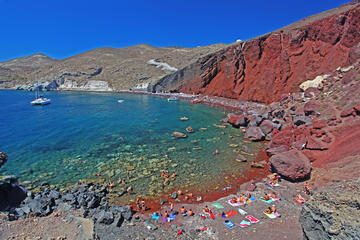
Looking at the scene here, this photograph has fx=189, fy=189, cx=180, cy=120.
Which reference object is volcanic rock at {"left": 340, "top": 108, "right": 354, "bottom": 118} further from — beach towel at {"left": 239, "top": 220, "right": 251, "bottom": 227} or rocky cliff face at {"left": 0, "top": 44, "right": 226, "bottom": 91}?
rocky cliff face at {"left": 0, "top": 44, "right": 226, "bottom": 91}

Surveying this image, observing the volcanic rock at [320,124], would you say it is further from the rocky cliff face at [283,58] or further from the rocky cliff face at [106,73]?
the rocky cliff face at [106,73]

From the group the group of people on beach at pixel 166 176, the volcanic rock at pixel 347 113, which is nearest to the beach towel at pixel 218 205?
the group of people on beach at pixel 166 176

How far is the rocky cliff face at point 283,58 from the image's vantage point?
32219mm

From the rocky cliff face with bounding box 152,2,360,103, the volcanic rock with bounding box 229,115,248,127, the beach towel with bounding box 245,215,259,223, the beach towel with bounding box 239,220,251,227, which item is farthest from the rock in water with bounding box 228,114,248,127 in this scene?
the beach towel with bounding box 239,220,251,227

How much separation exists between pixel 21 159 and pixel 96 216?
558 inches

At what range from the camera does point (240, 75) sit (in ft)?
174

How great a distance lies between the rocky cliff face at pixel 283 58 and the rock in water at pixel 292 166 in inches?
931

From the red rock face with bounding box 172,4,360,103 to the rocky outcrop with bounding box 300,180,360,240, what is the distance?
3268cm

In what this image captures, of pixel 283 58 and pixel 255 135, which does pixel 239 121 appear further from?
pixel 283 58

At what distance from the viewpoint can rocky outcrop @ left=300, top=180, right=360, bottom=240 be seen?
13.9 ft

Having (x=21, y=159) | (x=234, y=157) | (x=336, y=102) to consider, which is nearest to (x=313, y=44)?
(x=336, y=102)

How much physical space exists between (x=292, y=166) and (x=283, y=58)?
35.2 meters

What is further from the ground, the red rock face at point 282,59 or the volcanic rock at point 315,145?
the red rock face at point 282,59

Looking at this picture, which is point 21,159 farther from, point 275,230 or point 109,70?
point 109,70
